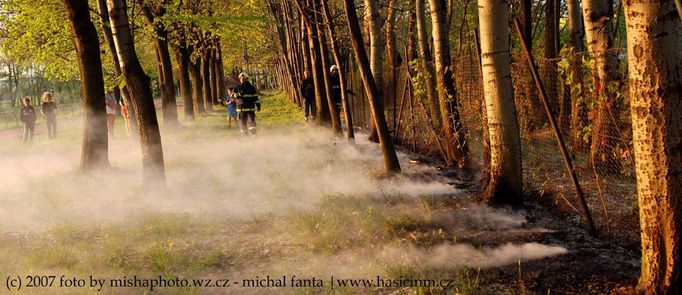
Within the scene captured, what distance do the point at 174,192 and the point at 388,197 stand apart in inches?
149

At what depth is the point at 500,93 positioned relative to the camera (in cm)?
597

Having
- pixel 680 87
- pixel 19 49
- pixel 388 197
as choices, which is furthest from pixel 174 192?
pixel 19 49

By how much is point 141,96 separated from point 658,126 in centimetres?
725

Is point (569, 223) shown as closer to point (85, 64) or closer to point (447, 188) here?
point (447, 188)

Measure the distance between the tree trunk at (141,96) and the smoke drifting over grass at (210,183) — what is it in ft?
1.29

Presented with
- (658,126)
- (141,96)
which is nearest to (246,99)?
(141,96)

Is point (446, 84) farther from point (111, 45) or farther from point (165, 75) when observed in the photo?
point (165, 75)

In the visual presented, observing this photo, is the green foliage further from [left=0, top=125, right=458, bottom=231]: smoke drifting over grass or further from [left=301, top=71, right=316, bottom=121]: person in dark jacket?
[left=301, top=71, right=316, bottom=121]: person in dark jacket

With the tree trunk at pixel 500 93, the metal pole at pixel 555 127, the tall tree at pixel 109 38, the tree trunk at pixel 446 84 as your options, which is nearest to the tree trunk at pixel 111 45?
the tall tree at pixel 109 38

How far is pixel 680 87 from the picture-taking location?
3.17 m

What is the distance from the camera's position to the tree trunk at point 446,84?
851cm

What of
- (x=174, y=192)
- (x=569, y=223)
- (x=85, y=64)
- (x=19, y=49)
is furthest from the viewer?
(x=19, y=49)

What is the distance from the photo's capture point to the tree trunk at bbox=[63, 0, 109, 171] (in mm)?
9305

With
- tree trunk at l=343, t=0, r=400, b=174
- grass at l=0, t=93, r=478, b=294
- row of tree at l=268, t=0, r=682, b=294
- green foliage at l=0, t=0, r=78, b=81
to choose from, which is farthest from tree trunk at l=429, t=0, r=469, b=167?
green foliage at l=0, t=0, r=78, b=81
